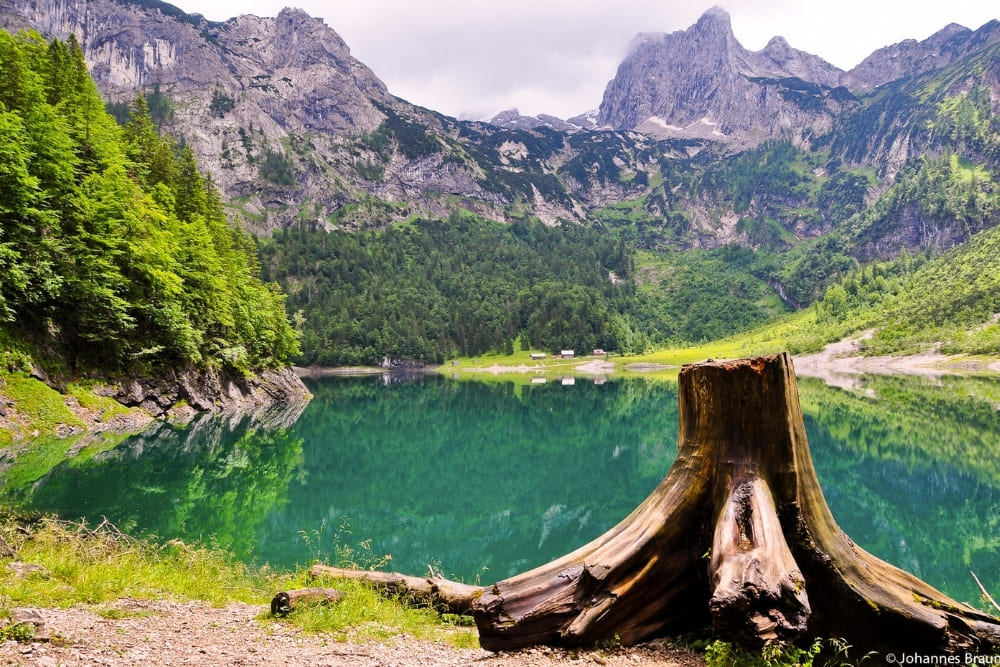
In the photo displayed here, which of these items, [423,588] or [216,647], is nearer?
[216,647]

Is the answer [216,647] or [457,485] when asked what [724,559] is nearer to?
[216,647]

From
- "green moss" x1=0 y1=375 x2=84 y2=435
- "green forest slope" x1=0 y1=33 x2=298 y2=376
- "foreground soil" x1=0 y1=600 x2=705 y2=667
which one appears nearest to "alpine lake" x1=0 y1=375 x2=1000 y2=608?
"green moss" x1=0 y1=375 x2=84 y2=435

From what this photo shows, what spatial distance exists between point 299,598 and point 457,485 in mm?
22289

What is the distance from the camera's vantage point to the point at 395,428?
50844 mm

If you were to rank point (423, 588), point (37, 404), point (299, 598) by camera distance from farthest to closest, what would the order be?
1. point (37, 404)
2. point (423, 588)
3. point (299, 598)

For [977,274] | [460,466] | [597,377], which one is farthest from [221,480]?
[977,274]

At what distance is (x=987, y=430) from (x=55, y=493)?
54271 mm

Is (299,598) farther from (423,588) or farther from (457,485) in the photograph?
(457,485)

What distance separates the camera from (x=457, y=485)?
96.7 feet

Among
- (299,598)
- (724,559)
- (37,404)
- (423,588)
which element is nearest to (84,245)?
(37,404)

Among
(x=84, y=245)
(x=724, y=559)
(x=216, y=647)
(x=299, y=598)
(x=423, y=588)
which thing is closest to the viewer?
(x=724, y=559)

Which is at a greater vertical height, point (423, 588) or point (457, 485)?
point (423, 588)

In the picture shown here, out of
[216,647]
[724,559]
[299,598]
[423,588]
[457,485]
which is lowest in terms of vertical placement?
[457,485]

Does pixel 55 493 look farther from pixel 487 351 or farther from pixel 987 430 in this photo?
pixel 487 351
